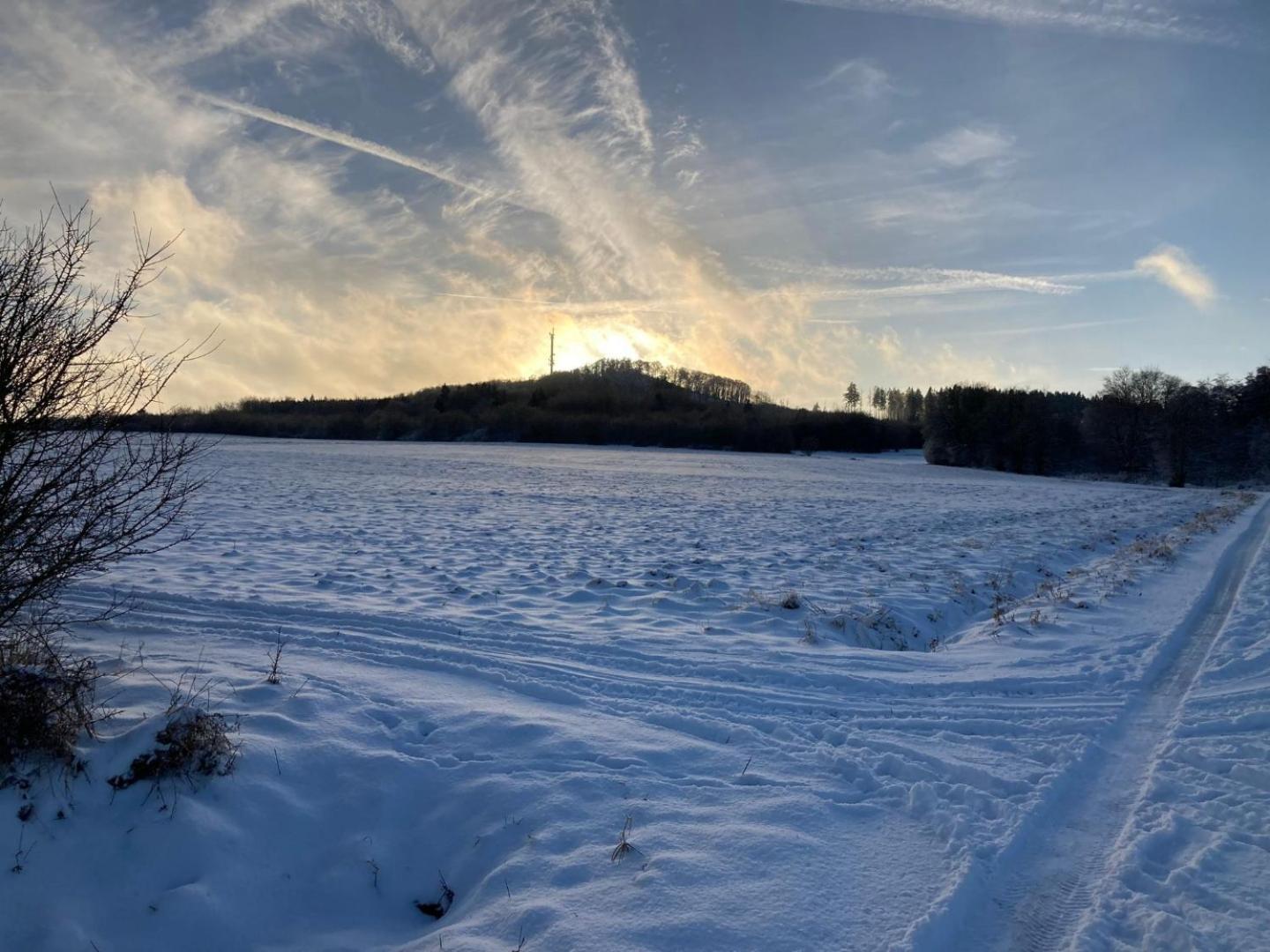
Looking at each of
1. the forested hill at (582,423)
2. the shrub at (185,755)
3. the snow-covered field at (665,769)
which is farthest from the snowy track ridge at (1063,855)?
the forested hill at (582,423)

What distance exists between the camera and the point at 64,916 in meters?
4.32

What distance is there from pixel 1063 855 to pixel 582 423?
89581 millimetres

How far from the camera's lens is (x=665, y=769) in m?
5.87

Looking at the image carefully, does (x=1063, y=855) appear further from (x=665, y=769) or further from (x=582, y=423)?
(x=582, y=423)

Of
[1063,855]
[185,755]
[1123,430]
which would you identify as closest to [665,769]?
[1063,855]

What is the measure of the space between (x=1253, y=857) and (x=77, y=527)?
9.46 metres

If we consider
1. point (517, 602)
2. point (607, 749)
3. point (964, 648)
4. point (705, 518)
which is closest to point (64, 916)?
point (607, 749)

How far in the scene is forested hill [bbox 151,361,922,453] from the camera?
93.3 metres

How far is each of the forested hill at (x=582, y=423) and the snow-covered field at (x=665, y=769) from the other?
8031 cm

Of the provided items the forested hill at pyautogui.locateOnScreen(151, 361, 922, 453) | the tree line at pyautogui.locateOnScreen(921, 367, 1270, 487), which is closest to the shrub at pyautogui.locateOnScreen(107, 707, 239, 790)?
the tree line at pyautogui.locateOnScreen(921, 367, 1270, 487)

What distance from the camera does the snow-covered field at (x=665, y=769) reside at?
4316mm

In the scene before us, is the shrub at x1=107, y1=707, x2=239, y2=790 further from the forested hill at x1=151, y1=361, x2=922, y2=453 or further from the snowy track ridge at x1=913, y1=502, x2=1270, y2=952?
the forested hill at x1=151, y1=361, x2=922, y2=453

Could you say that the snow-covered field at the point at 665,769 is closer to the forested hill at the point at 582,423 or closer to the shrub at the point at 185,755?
the shrub at the point at 185,755

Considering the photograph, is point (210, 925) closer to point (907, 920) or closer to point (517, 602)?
point (907, 920)
